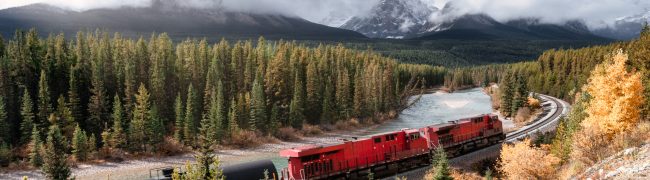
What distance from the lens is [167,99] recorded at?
3349 inches

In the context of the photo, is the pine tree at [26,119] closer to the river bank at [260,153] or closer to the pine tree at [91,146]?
the pine tree at [91,146]

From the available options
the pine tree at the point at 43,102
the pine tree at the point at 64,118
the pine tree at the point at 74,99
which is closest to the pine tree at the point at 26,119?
the pine tree at the point at 43,102

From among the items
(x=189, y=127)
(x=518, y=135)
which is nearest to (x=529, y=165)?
(x=518, y=135)

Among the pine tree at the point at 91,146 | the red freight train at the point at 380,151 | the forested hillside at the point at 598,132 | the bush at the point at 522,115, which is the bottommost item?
the pine tree at the point at 91,146

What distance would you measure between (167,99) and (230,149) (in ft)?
58.1

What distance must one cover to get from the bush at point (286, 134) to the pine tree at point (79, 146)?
2934cm

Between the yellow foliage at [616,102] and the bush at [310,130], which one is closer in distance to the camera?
the yellow foliage at [616,102]

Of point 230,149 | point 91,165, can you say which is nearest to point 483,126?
point 230,149

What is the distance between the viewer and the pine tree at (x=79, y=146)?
64113mm

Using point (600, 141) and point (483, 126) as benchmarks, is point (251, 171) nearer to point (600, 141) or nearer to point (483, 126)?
point (600, 141)

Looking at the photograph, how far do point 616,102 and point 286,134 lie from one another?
174 feet

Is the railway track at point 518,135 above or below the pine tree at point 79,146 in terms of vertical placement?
above

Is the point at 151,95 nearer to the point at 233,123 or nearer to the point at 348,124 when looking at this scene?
the point at 233,123

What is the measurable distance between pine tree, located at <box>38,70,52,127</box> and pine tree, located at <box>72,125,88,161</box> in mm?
7167
